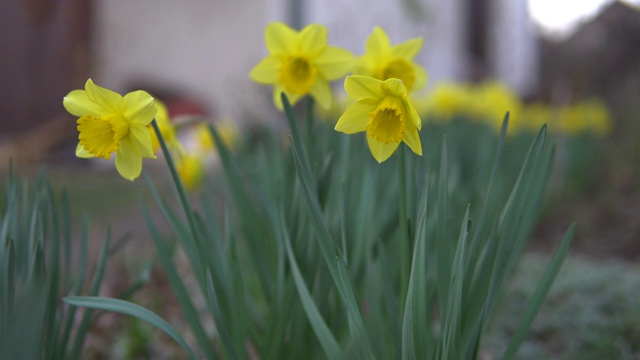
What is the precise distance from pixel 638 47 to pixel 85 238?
688cm

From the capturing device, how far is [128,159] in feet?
2.93

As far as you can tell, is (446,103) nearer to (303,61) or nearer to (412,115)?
(303,61)

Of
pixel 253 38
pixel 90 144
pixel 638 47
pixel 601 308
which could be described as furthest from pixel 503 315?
pixel 638 47

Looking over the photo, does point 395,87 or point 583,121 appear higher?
point 583,121

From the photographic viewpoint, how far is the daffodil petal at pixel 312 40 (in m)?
1.05

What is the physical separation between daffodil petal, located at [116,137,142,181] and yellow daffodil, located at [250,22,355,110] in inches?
10.8

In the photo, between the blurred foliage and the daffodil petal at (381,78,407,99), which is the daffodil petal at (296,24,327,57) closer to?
the daffodil petal at (381,78,407,99)

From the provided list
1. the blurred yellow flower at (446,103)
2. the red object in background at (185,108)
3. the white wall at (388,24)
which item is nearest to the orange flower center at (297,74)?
the blurred yellow flower at (446,103)

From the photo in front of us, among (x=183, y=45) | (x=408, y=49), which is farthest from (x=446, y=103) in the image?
(x=183, y=45)

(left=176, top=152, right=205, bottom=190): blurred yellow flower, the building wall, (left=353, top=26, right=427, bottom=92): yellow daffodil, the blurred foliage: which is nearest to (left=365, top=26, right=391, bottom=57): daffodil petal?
(left=353, top=26, right=427, bottom=92): yellow daffodil

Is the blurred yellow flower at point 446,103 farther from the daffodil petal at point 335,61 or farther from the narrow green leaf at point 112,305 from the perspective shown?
the narrow green leaf at point 112,305

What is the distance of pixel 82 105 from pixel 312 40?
15.3 inches

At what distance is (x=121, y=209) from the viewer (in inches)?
160

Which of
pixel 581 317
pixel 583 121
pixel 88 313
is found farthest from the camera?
pixel 583 121
